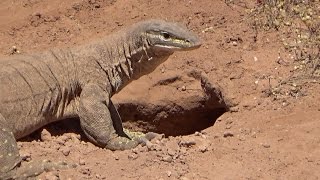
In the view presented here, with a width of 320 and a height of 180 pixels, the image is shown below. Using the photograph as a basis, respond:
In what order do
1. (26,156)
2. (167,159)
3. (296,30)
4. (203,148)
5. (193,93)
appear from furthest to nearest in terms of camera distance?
(296,30) < (193,93) < (203,148) < (26,156) < (167,159)

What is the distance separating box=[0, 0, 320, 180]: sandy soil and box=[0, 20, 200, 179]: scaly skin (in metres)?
0.25

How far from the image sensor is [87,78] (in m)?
7.65

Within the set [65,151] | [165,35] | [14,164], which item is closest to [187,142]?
[65,151]

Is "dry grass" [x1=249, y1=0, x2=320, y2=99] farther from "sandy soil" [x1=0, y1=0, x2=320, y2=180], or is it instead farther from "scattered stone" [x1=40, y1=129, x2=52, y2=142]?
"scattered stone" [x1=40, y1=129, x2=52, y2=142]

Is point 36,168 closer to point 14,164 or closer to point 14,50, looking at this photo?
point 14,164

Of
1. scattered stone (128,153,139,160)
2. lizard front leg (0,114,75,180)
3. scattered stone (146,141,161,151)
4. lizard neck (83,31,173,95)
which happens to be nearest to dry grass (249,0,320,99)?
lizard neck (83,31,173,95)

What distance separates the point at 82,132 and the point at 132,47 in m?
1.14

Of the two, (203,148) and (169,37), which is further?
(169,37)

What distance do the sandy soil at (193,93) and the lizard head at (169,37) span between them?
100 centimetres

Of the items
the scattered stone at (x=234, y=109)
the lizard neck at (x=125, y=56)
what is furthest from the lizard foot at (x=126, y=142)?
the scattered stone at (x=234, y=109)

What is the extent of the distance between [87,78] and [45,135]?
0.80 m

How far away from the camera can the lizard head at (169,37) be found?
755 centimetres

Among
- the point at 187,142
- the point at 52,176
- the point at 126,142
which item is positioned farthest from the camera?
the point at 126,142

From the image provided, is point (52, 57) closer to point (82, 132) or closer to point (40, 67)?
point (40, 67)
